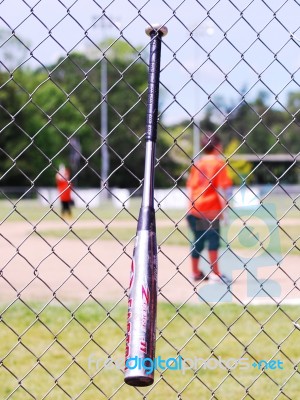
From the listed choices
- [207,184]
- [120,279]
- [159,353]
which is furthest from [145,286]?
[120,279]

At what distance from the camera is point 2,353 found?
490 cm

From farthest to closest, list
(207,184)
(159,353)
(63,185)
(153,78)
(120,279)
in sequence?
1. (63,185)
2. (120,279)
3. (207,184)
4. (159,353)
5. (153,78)

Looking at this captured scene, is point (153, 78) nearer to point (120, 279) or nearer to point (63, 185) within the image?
point (120, 279)

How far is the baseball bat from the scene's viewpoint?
2088mm

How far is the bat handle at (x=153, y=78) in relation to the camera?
243 cm

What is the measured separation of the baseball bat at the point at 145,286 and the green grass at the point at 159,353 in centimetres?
102

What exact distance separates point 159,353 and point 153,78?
9.11ft

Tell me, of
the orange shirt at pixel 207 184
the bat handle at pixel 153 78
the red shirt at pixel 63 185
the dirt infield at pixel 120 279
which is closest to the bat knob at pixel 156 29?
the bat handle at pixel 153 78

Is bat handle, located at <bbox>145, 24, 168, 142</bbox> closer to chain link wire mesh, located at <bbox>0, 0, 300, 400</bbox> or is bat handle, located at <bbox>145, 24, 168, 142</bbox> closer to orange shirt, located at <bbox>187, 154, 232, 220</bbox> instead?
chain link wire mesh, located at <bbox>0, 0, 300, 400</bbox>

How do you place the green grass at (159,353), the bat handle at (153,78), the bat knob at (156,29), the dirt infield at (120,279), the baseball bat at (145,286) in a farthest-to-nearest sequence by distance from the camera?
the dirt infield at (120,279) → the green grass at (159,353) → the bat knob at (156,29) → the bat handle at (153,78) → the baseball bat at (145,286)

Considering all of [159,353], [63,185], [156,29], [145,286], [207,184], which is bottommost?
[159,353]

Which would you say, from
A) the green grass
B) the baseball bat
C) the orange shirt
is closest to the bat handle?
the baseball bat

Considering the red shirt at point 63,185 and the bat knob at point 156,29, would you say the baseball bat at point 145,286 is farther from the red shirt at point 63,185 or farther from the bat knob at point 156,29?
the red shirt at point 63,185

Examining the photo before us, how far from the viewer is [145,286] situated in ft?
7.11
